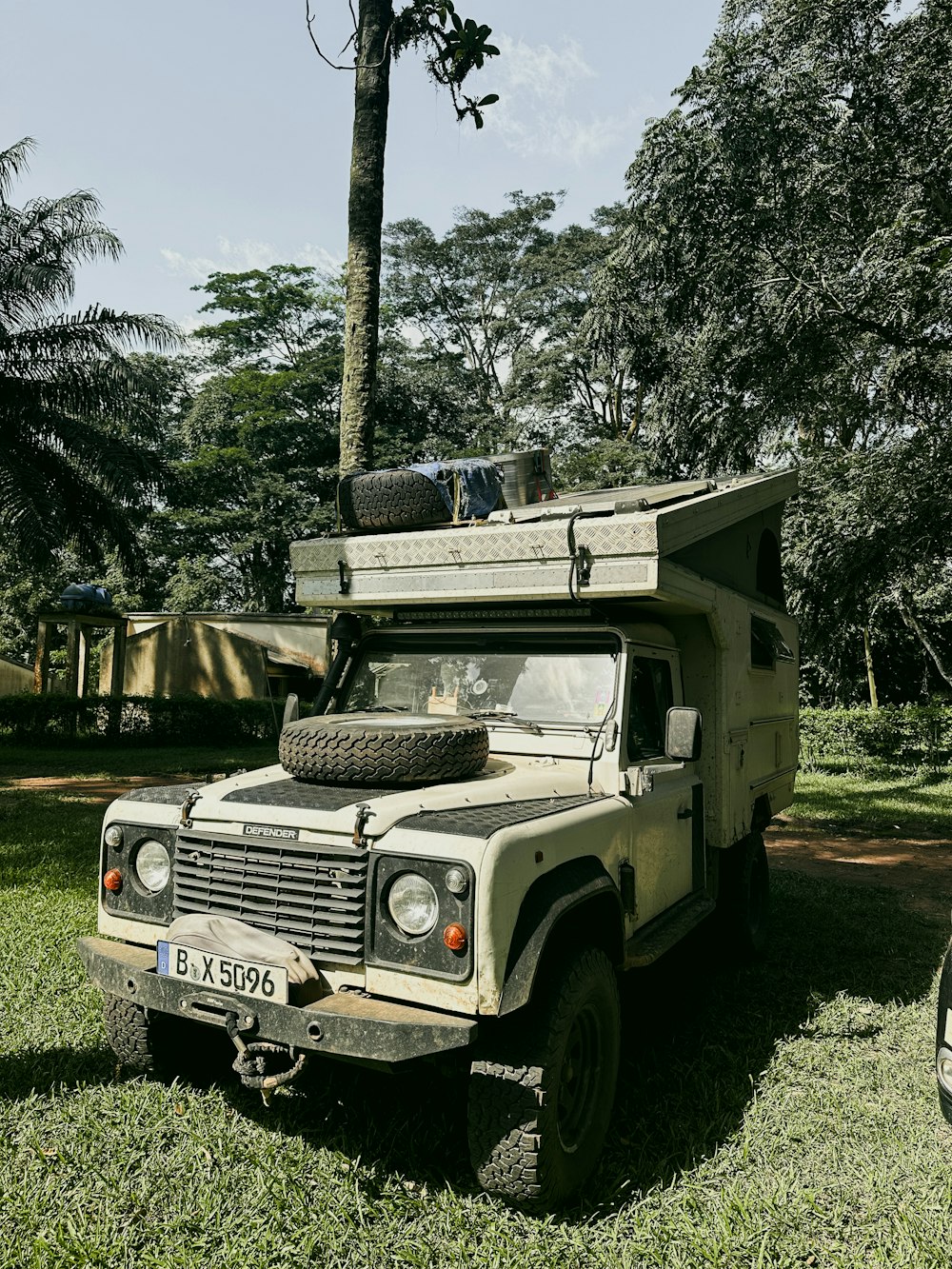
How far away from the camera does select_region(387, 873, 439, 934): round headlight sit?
3.19m

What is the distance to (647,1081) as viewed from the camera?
172 inches

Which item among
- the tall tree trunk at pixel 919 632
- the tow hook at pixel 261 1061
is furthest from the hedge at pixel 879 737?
the tow hook at pixel 261 1061

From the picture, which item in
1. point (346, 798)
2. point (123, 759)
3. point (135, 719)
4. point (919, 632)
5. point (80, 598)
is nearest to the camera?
point (346, 798)

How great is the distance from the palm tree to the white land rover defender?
1123cm

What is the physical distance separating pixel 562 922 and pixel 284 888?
1.02 meters

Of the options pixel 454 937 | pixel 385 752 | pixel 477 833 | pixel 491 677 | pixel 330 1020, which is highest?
pixel 491 677

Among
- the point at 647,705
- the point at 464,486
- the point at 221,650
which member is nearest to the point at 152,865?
the point at 647,705

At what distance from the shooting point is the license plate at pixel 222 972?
3219 millimetres

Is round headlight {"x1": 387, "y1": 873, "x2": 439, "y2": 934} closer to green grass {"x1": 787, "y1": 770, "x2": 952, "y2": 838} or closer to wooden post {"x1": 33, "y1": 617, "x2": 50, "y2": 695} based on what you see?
green grass {"x1": 787, "y1": 770, "x2": 952, "y2": 838}

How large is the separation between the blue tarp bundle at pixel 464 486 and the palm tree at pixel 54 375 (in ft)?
35.8

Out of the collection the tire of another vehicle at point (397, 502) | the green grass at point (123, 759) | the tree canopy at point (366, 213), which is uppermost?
the tree canopy at point (366, 213)

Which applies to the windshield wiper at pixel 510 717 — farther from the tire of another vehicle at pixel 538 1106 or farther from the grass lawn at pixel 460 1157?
the grass lawn at pixel 460 1157

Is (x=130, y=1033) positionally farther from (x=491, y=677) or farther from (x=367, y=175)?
(x=367, y=175)

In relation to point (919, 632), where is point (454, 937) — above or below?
below
